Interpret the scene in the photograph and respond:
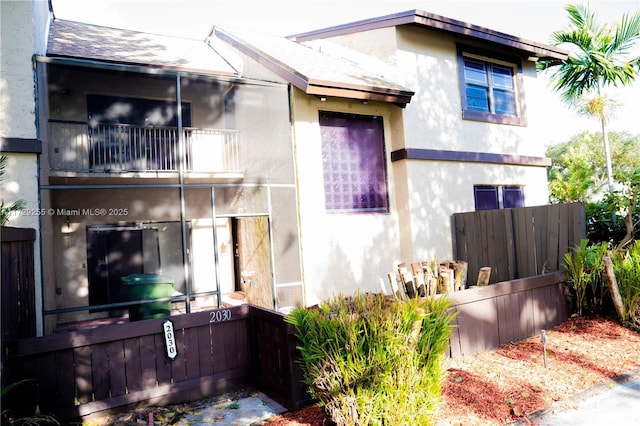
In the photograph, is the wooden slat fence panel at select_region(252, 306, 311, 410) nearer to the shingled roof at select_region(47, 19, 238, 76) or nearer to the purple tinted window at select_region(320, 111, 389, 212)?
the purple tinted window at select_region(320, 111, 389, 212)

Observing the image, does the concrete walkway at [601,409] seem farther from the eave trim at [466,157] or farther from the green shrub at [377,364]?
the eave trim at [466,157]

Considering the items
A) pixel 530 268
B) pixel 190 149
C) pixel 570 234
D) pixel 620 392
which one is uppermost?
pixel 190 149

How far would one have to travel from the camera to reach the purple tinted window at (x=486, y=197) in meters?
11.1

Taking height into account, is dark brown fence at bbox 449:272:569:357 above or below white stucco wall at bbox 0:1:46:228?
below

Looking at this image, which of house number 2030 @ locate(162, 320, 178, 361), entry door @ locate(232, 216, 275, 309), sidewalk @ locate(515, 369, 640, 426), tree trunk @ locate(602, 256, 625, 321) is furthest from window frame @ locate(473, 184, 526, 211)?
house number 2030 @ locate(162, 320, 178, 361)

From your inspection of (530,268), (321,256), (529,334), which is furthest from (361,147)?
(529,334)

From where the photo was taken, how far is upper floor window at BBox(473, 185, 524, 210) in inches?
439

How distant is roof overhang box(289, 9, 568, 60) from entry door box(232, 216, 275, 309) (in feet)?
17.6

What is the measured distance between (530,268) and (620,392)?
397 cm

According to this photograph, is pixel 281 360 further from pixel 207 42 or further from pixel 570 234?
pixel 207 42

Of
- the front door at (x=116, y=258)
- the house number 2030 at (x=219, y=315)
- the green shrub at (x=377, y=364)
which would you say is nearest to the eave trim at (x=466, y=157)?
the house number 2030 at (x=219, y=315)

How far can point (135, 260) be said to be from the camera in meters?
12.7

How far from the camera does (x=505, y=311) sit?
6.89 m

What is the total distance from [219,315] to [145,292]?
4.66 meters
